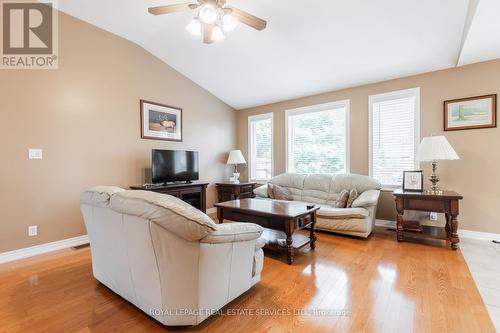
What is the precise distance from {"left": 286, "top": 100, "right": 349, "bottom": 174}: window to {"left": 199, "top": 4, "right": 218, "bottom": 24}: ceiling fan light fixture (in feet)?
9.85

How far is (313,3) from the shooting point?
9.18 feet

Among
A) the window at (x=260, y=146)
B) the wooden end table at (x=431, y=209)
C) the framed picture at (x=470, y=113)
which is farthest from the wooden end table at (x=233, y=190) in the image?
the framed picture at (x=470, y=113)

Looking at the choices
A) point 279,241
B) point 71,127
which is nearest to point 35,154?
point 71,127

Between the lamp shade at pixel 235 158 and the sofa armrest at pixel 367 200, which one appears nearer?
the sofa armrest at pixel 367 200

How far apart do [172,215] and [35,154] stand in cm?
288

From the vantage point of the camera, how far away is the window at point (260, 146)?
18.2 ft

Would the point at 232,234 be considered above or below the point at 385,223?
above

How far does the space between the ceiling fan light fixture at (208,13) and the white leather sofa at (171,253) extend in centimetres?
182

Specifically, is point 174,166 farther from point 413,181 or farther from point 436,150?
point 436,150

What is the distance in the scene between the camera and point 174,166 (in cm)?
427

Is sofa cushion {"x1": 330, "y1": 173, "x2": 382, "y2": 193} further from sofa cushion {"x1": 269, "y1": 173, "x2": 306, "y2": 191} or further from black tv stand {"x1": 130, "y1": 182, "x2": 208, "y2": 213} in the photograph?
black tv stand {"x1": 130, "y1": 182, "x2": 208, "y2": 213}

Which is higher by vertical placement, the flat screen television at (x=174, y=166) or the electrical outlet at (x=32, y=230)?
the flat screen television at (x=174, y=166)

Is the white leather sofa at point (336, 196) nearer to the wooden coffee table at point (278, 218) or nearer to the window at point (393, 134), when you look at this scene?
the window at point (393, 134)

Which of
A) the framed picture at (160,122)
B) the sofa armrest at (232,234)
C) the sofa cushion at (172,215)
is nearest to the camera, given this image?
the sofa cushion at (172,215)
